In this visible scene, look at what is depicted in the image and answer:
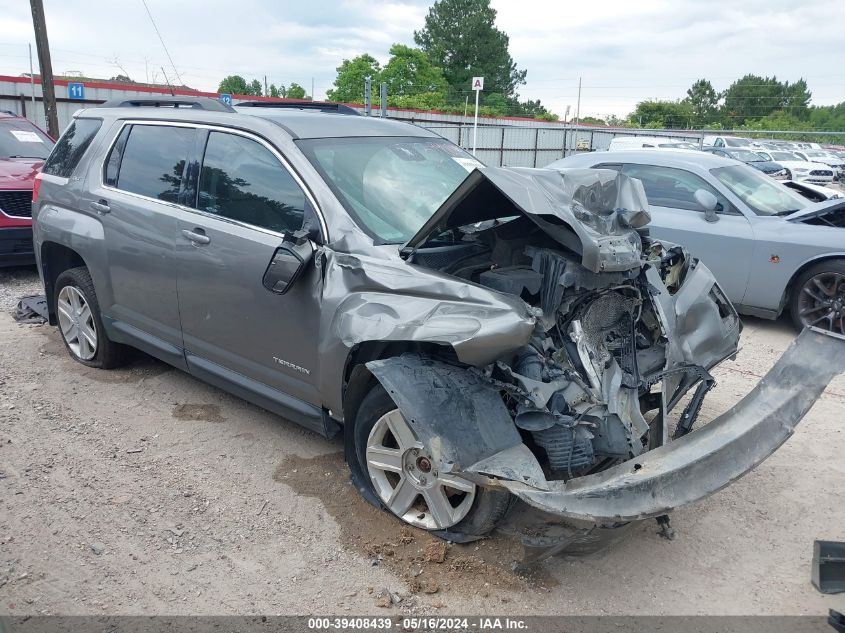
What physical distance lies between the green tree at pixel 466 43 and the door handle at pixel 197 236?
6463 cm

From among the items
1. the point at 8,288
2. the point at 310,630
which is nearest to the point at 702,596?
the point at 310,630

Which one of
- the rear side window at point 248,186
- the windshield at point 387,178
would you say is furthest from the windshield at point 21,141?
the windshield at point 387,178

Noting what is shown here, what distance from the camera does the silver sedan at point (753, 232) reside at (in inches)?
251

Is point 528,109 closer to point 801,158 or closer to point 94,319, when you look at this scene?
point 801,158

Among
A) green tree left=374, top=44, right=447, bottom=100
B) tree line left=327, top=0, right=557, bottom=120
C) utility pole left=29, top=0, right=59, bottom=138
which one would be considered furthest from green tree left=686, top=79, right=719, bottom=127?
utility pole left=29, top=0, right=59, bottom=138

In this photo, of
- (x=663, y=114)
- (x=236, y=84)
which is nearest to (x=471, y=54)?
(x=663, y=114)

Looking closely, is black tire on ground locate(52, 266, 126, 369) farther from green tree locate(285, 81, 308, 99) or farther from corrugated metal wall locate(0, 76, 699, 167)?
green tree locate(285, 81, 308, 99)

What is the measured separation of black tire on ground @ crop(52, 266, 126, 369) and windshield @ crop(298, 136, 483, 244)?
237 centimetres

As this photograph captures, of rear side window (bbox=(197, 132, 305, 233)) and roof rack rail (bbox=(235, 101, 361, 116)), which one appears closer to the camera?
rear side window (bbox=(197, 132, 305, 233))

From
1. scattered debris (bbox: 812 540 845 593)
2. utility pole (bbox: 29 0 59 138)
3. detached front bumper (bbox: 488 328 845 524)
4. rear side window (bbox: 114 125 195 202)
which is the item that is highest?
utility pole (bbox: 29 0 59 138)

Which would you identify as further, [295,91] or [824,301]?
[295,91]

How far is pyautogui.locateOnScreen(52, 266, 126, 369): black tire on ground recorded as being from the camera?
16.9ft

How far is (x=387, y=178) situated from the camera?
398 centimetres

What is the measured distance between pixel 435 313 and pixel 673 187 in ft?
16.8
